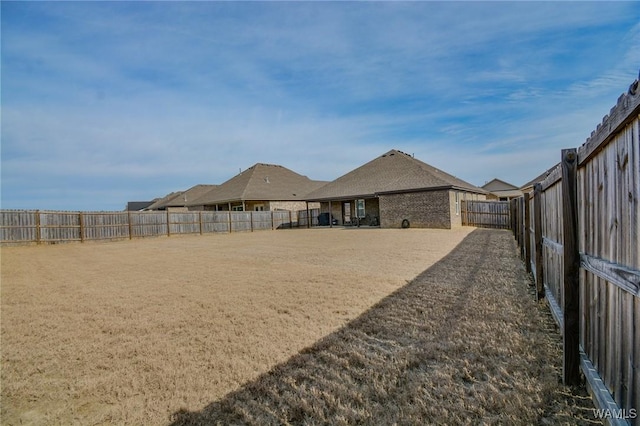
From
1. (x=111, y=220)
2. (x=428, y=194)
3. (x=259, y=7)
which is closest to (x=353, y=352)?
(x=259, y=7)

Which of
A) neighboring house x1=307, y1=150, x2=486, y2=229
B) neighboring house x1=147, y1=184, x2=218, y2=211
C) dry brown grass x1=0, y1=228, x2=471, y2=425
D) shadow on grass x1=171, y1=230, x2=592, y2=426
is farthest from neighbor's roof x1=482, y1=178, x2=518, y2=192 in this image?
shadow on grass x1=171, y1=230, x2=592, y2=426

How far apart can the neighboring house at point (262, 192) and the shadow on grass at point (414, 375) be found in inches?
1012

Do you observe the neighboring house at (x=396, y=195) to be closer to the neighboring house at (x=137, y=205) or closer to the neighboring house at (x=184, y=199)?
the neighboring house at (x=184, y=199)

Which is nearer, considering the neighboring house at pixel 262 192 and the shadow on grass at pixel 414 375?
the shadow on grass at pixel 414 375

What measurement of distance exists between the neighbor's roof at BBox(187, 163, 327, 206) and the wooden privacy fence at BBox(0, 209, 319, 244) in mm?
3184

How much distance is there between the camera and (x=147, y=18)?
352 inches

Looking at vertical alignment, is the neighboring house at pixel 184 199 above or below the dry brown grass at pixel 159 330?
above

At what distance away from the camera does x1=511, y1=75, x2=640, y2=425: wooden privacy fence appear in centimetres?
156

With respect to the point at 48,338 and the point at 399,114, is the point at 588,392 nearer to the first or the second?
the point at 48,338

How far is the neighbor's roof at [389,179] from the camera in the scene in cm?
2188

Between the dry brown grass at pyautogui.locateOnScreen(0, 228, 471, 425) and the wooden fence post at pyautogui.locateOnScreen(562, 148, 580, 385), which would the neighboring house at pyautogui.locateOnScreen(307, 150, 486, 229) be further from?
the wooden fence post at pyautogui.locateOnScreen(562, 148, 580, 385)

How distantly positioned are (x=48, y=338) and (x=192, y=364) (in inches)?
90.4

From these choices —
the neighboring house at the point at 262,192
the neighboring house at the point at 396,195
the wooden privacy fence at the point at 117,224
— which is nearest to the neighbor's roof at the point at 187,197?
the neighboring house at the point at 262,192

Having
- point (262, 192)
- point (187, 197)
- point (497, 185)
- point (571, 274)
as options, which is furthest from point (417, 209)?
point (497, 185)
